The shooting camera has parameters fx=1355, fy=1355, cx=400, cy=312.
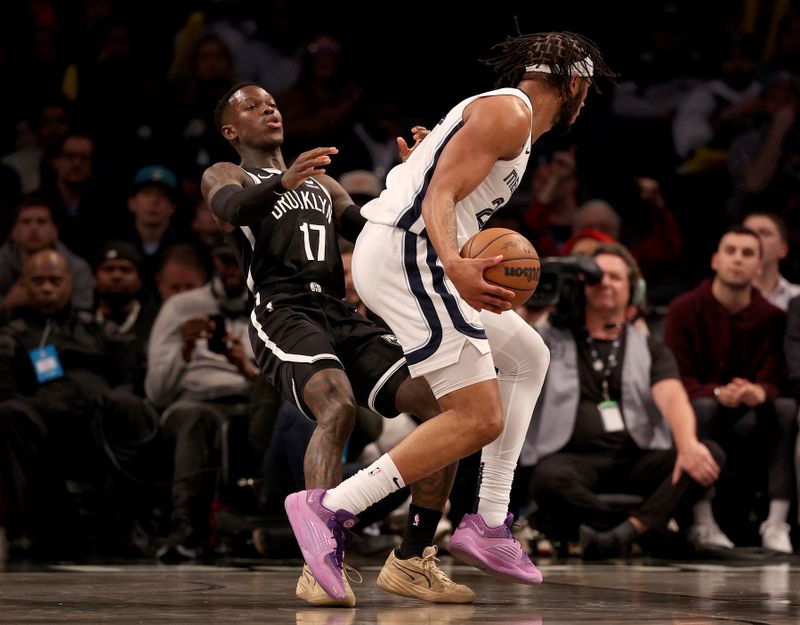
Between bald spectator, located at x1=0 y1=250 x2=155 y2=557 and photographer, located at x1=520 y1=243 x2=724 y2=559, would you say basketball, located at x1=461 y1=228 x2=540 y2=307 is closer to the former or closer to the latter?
photographer, located at x1=520 y1=243 x2=724 y2=559

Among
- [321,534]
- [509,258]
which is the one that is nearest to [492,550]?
[321,534]

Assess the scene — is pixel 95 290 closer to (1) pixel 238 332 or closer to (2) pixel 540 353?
(1) pixel 238 332

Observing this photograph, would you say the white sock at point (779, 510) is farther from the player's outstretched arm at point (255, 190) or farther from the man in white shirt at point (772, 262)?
the player's outstretched arm at point (255, 190)

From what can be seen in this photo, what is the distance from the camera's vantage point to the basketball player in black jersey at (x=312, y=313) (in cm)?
415

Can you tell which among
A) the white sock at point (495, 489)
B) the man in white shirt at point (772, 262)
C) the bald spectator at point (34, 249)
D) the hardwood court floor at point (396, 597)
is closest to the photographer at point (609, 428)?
the hardwood court floor at point (396, 597)

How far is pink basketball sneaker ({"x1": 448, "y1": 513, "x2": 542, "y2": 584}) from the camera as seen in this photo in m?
4.25

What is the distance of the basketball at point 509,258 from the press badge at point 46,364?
3.61m

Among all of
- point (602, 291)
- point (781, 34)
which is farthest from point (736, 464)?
point (781, 34)

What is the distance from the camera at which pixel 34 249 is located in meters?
7.86

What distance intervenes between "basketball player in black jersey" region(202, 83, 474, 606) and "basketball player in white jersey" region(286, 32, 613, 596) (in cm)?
13

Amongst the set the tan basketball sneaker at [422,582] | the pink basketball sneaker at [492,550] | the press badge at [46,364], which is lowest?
the tan basketball sneaker at [422,582]

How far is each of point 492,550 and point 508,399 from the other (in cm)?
48

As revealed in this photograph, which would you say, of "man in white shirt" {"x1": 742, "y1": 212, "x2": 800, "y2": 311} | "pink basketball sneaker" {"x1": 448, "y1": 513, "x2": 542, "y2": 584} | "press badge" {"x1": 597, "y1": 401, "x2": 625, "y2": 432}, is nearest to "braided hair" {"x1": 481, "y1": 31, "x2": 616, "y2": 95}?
"pink basketball sneaker" {"x1": 448, "y1": 513, "x2": 542, "y2": 584}

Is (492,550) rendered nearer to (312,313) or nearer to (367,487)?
(367,487)
